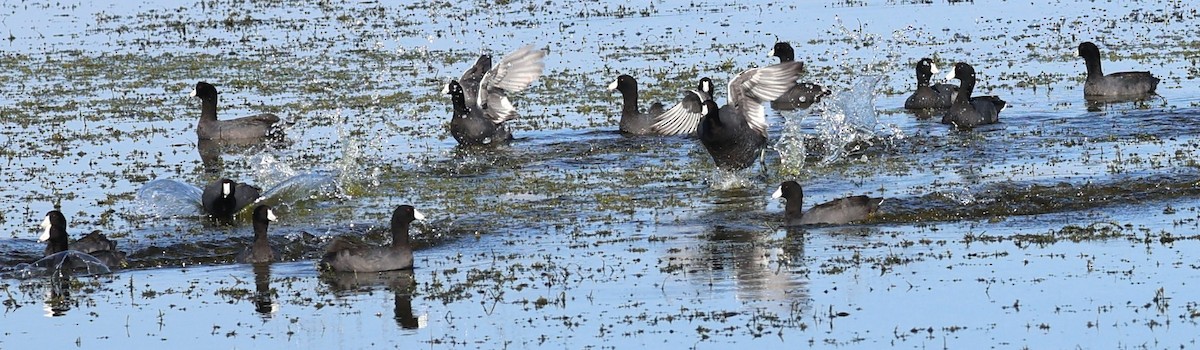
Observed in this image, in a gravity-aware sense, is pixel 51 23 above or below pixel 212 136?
above

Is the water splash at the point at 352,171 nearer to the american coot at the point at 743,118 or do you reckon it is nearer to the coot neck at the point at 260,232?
the american coot at the point at 743,118

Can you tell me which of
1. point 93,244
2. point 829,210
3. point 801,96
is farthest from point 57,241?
point 801,96

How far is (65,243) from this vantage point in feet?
51.3

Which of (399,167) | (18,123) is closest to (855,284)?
(399,167)

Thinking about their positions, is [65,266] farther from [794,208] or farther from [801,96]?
[801,96]

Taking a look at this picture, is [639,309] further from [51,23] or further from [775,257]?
[51,23]

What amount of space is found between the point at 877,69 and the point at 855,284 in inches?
642

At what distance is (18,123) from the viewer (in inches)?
1003

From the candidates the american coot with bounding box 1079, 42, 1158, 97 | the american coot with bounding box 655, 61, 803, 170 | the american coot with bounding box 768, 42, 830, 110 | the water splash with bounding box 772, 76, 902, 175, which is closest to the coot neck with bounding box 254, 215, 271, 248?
the american coot with bounding box 655, 61, 803, 170

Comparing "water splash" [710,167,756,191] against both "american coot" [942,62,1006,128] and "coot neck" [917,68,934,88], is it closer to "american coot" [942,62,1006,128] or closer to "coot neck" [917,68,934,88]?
"american coot" [942,62,1006,128]

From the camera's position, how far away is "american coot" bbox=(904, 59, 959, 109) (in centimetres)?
2502

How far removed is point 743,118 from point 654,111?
358cm

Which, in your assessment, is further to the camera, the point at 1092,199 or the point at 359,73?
the point at 359,73

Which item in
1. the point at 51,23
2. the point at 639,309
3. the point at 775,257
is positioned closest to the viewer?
the point at 639,309
